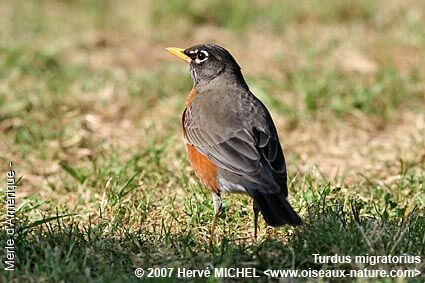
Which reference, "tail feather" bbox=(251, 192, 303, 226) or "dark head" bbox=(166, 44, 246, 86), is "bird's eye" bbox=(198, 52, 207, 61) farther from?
"tail feather" bbox=(251, 192, 303, 226)

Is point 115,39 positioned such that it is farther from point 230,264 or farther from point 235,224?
point 230,264

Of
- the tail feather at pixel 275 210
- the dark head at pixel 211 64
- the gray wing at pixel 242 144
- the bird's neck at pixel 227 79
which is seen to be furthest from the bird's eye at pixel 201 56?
the tail feather at pixel 275 210

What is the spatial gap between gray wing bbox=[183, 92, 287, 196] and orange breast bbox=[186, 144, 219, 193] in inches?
1.6

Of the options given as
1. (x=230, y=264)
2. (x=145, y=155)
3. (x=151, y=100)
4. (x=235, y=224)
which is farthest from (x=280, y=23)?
(x=230, y=264)

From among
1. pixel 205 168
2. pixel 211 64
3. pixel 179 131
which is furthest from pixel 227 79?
pixel 179 131

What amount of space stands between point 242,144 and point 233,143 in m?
0.06

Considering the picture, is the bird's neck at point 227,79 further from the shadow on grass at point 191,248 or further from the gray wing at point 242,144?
the shadow on grass at point 191,248

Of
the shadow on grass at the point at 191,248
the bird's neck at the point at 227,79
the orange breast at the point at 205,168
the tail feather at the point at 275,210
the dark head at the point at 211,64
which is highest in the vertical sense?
the dark head at the point at 211,64

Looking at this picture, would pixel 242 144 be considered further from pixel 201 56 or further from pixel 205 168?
pixel 201 56

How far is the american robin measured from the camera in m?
5.02

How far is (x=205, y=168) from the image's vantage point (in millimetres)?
5508

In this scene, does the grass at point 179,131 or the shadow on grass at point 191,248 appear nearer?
the shadow on grass at point 191,248

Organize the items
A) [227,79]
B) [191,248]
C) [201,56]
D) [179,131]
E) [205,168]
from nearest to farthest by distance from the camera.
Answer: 1. [191,248]
2. [205,168]
3. [227,79]
4. [201,56]
5. [179,131]

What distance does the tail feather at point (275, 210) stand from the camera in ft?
15.5
